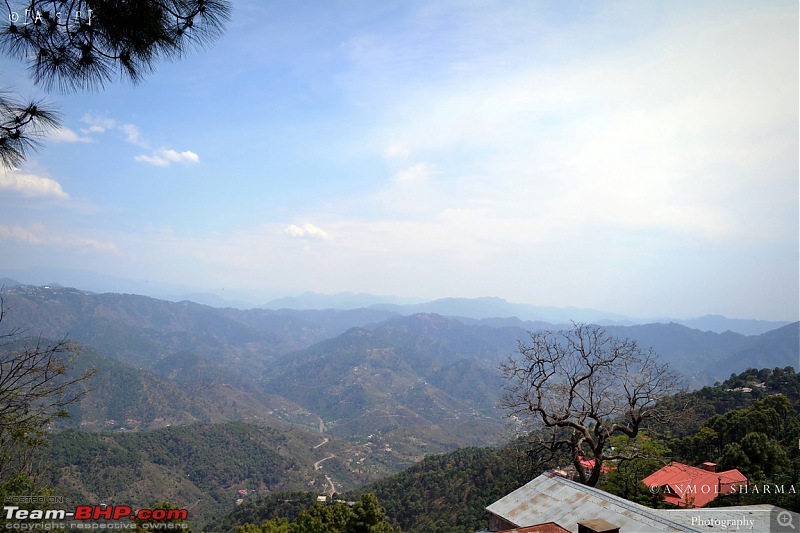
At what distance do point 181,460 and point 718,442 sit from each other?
3817 inches

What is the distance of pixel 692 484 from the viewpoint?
55.1ft

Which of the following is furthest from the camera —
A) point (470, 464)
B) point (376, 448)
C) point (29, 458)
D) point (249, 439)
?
point (376, 448)

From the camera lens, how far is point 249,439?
102000 millimetres

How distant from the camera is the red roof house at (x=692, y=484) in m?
16.1

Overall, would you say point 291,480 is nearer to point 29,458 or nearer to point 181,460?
point 181,460

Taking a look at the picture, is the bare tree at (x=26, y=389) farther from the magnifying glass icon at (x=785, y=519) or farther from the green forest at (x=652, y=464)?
the magnifying glass icon at (x=785, y=519)

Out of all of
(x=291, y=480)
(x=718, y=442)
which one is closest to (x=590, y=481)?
(x=718, y=442)

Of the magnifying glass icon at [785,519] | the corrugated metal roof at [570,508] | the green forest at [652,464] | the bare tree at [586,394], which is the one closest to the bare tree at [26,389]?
the green forest at [652,464]

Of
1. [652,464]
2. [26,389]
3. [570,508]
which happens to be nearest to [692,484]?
[652,464]

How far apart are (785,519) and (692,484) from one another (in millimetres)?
8750

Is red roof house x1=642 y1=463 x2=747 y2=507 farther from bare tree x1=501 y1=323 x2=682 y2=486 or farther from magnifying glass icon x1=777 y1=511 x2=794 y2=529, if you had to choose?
bare tree x1=501 y1=323 x2=682 y2=486

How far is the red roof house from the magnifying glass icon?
6.00 m

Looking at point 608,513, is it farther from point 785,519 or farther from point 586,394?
point 785,519

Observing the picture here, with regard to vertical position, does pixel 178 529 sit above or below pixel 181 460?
above
